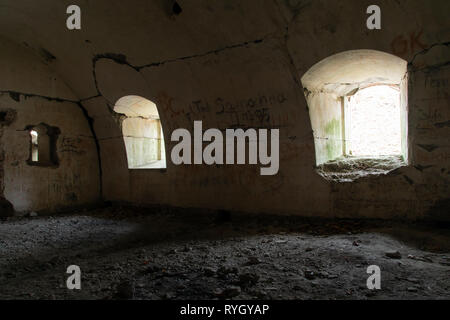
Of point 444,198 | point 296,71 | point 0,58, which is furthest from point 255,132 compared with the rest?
point 0,58

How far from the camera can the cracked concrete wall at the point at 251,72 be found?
3.82 meters

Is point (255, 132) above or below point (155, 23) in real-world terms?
below

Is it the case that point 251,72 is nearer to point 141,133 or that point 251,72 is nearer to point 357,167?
point 357,167

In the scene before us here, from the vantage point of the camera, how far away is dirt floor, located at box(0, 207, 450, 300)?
8.24ft

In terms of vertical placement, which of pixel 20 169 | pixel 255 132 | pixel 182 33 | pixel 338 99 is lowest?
pixel 20 169

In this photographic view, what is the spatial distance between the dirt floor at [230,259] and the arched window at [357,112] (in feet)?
3.28

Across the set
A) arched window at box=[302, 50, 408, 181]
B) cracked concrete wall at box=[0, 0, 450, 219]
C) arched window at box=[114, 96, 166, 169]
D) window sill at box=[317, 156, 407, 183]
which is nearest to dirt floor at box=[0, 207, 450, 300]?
cracked concrete wall at box=[0, 0, 450, 219]

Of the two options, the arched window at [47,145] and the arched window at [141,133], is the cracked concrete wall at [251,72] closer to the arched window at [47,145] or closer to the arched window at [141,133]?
the arched window at [141,133]

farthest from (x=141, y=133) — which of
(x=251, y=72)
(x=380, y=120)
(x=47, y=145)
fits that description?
(x=380, y=120)

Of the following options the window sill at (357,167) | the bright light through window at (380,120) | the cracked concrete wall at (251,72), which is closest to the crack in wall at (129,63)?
the cracked concrete wall at (251,72)
